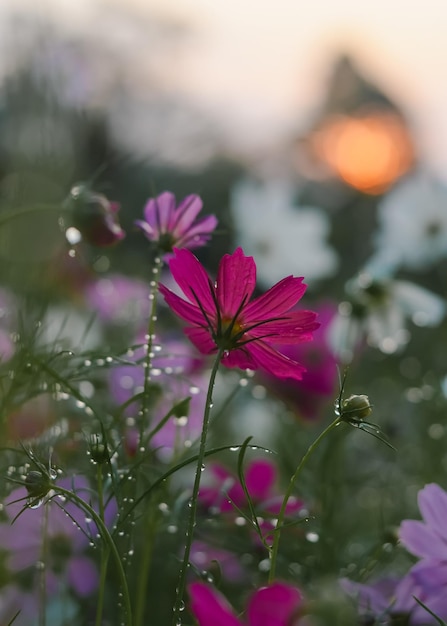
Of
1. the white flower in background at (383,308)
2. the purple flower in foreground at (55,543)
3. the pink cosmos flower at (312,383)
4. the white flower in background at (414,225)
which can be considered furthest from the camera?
the white flower in background at (414,225)

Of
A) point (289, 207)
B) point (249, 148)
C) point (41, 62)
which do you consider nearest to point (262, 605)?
point (41, 62)

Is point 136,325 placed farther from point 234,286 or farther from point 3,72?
point 234,286

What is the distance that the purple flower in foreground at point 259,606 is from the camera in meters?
0.21

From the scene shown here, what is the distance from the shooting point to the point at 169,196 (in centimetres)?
40

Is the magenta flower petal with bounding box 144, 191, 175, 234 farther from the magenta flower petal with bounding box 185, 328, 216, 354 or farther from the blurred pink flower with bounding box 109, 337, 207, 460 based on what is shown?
the blurred pink flower with bounding box 109, 337, 207, 460

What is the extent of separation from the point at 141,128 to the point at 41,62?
1.79m

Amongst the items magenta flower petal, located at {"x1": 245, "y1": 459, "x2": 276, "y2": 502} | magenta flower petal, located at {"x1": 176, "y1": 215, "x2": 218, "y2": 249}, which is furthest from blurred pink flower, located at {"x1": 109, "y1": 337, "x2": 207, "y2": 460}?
magenta flower petal, located at {"x1": 176, "y1": 215, "x2": 218, "y2": 249}

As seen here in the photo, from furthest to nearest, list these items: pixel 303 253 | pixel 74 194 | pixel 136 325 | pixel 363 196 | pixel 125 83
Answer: pixel 363 196 → pixel 125 83 → pixel 303 253 → pixel 136 325 → pixel 74 194

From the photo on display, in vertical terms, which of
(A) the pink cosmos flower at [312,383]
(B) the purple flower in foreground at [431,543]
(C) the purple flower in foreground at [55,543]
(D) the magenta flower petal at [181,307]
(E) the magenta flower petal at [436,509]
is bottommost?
(C) the purple flower in foreground at [55,543]

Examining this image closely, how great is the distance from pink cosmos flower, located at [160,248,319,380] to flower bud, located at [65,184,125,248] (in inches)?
4.0

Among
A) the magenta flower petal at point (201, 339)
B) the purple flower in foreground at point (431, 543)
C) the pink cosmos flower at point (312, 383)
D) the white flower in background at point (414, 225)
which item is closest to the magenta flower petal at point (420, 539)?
the purple flower in foreground at point (431, 543)

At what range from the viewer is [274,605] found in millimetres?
214

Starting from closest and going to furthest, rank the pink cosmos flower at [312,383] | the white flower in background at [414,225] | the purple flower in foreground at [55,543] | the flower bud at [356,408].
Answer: the flower bud at [356,408], the purple flower in foreground at [55,543], the pink cosmos flower at [312,383], the white flower in background at [414,225]

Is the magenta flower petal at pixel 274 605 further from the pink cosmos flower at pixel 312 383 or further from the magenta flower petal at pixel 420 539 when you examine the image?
the pink cosmos flower at pixel 312 383
